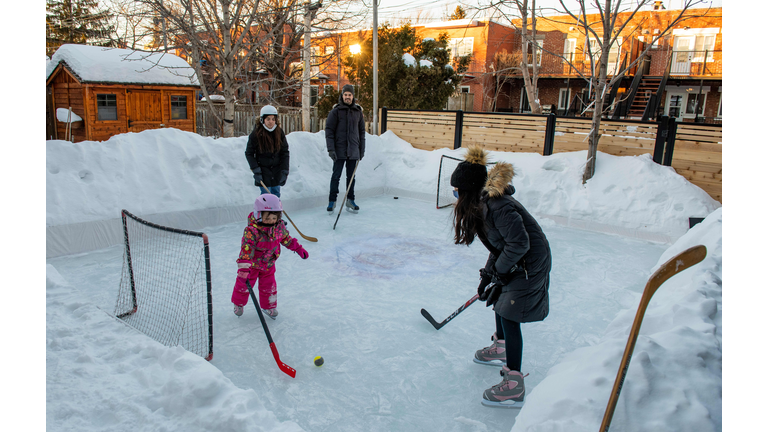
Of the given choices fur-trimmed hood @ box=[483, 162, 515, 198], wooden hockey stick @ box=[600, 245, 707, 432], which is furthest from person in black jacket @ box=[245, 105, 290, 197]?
wooden hockey stick @ box=[600, 245, 707, 432]

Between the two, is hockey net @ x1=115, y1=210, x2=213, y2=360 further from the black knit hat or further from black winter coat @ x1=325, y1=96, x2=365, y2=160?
black winter coat @ x1=325, y1=96, x2=365, y2=160

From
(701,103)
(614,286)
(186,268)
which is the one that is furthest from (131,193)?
(701,103)

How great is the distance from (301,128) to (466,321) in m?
13.6

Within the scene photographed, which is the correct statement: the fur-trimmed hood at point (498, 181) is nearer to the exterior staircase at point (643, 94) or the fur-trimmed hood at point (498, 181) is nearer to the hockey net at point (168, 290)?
the hockey net at point (168, 290)

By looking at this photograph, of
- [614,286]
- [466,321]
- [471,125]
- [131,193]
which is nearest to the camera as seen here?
[466,321]

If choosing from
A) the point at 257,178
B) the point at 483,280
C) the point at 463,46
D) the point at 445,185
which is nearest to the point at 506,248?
the point at 483,280

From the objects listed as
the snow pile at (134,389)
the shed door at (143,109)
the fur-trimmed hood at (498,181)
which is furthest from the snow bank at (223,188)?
the shed door at (143,109)

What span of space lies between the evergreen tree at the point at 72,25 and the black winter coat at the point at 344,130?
58.3ft

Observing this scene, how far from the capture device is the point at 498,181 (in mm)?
2504

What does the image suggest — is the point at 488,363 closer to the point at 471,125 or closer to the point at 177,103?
the point at 471,125

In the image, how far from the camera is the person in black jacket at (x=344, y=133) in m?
6.97

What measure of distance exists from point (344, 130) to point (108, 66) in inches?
312

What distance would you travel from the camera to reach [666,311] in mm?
2789

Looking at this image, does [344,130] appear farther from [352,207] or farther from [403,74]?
[403,74]
